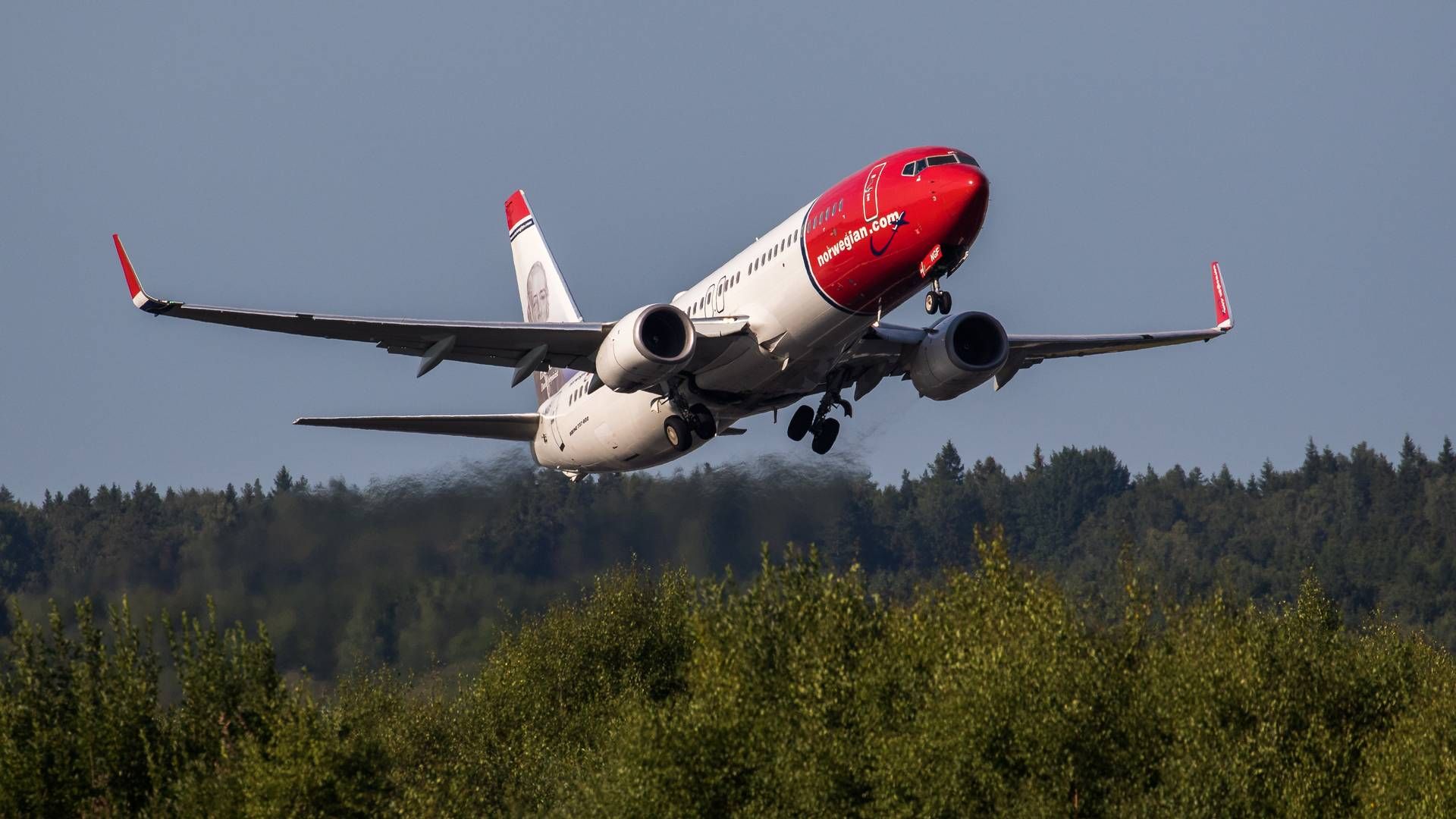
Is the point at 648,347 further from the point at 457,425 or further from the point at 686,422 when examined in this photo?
the point at 457,425

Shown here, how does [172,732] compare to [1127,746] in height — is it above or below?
above

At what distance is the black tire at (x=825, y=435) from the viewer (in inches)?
1602

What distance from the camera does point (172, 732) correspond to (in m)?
36.2

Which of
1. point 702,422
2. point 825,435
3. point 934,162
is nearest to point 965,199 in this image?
point 934,162

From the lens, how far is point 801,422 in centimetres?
4103

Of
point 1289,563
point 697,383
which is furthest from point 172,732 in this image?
point 1289,563

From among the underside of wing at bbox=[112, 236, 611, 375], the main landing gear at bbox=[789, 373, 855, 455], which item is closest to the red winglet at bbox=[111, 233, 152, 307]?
the underside of wing at bbox=[112, 236, 611, 375]

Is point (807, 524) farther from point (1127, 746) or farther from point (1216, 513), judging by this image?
point (1216, 513)

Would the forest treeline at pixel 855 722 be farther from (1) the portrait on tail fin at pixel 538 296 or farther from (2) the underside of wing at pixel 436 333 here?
(1) the portrait on tail fin at pixel 538 296

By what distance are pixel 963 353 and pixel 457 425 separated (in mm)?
13276

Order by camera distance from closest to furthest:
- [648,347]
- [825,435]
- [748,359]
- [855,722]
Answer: [648,347] → [748,359] → [855,722] → [825,435]

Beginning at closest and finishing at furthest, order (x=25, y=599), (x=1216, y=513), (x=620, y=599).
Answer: (x=25, y=599) < (x=620, y=599) < (x=1216, y=513)

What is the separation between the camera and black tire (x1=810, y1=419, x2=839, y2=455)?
1602 inches

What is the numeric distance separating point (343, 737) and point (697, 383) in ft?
32.9
